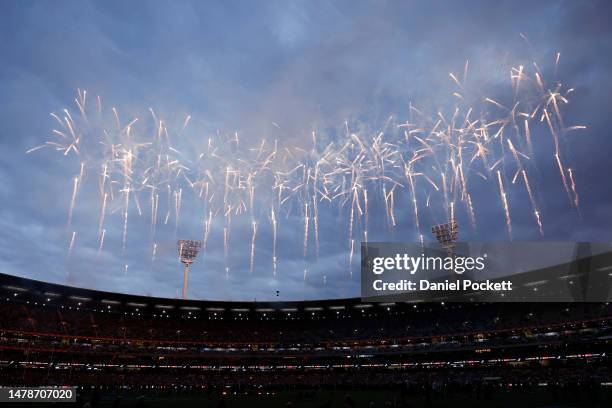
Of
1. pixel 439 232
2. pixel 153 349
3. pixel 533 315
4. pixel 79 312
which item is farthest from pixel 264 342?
pixel 533 315

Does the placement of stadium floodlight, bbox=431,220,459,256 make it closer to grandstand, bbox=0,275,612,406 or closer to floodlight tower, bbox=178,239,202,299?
grandstand, bbox=0,275,612,406

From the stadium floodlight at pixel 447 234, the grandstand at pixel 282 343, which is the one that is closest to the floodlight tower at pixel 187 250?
the grandstand at pixel 282 343

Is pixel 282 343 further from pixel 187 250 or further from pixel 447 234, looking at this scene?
pixel 447 234

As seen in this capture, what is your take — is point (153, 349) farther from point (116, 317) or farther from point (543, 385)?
point (543, 385)

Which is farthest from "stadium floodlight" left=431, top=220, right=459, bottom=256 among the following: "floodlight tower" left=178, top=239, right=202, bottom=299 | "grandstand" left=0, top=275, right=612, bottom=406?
"floodlight tower" left=178, top=239, right=202, bottom=299

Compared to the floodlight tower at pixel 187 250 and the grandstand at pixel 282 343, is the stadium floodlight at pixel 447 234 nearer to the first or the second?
the grandstand at pixel 282 343

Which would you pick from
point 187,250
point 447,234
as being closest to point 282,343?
point 187,250
